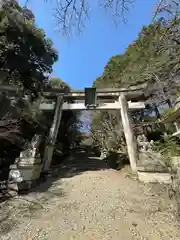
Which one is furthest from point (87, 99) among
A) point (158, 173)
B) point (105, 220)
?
point (105, 220)

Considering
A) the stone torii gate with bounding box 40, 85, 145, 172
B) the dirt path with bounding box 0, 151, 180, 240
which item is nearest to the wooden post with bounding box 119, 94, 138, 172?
the stone torii gate with bounding box 40, 85, 145, 172

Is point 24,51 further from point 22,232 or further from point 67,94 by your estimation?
point 22,232

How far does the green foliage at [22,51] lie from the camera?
7.02 meters

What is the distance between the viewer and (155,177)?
6113 millimetres

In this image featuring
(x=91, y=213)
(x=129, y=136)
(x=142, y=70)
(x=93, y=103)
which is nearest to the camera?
(x=91, y=213)

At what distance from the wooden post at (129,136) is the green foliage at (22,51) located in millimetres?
3782

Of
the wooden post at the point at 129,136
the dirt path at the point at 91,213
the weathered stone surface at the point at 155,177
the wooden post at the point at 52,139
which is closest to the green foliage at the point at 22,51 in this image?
the wooden post at the point at 52,139

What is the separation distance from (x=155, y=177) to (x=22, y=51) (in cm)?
694

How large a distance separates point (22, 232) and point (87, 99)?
18.8 ft

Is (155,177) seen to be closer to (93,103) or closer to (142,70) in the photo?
(93,103)

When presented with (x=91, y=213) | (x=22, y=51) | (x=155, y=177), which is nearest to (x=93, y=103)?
(x=22, y=51)

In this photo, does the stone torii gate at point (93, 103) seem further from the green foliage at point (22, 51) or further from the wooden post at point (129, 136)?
the green foliage at point (22, 51)

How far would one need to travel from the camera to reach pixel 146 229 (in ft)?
11.1

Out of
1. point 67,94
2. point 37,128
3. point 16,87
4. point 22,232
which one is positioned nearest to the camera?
point 22,232
